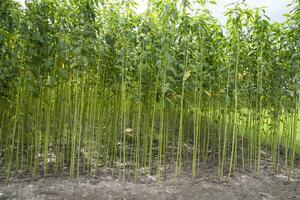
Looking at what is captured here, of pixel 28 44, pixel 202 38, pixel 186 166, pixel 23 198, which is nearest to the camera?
Result: pixel 23 198

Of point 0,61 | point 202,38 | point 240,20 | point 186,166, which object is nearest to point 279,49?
point 240,20

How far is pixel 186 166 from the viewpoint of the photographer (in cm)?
551

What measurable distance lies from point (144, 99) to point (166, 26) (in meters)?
1.27

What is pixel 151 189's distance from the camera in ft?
13.9

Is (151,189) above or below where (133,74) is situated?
below

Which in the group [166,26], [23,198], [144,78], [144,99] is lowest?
[23,198]

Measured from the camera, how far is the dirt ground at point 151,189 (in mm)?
3953

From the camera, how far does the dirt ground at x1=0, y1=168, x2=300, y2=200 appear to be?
3953mm

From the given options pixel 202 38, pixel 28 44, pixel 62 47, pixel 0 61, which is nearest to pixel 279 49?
pixel 202 38

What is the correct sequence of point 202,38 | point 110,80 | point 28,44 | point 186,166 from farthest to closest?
point 186,166 → point 110,80 → point 202,38 → point 28,44

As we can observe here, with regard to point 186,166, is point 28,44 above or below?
above

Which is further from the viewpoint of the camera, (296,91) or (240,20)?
(296,91)

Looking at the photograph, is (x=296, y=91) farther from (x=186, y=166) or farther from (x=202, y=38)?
(x=186, y=166)

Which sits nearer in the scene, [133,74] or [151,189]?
[151,189]
